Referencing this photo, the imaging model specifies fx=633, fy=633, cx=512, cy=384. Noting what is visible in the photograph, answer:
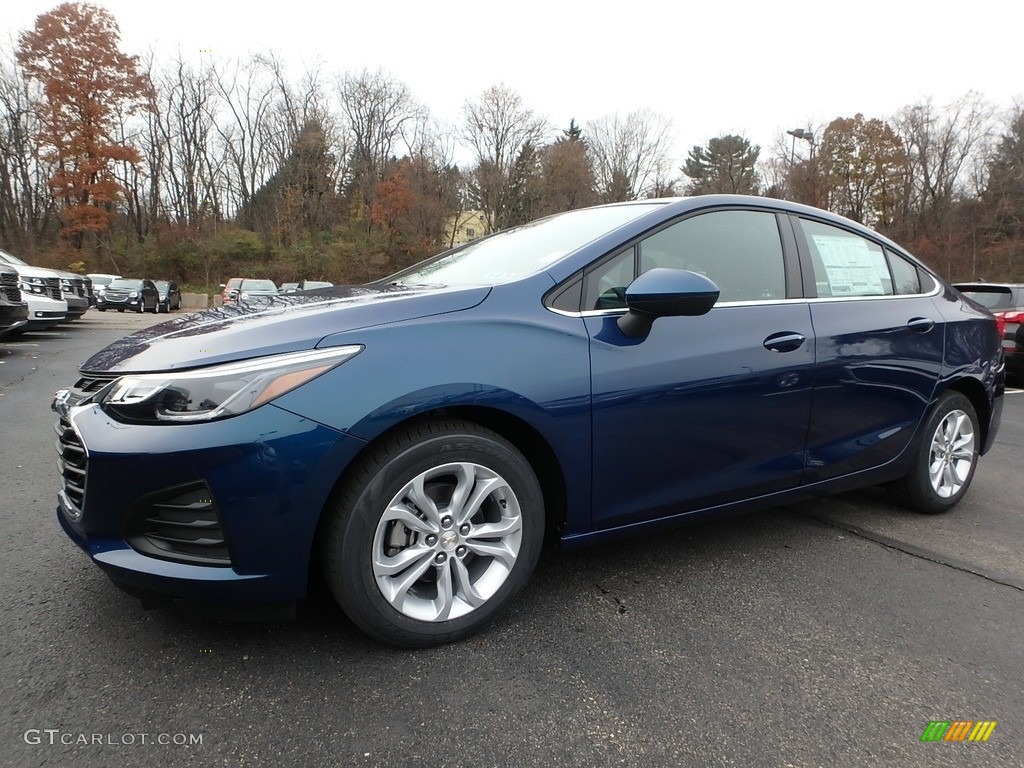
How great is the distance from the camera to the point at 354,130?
42531mm

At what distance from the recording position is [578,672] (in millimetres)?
1942

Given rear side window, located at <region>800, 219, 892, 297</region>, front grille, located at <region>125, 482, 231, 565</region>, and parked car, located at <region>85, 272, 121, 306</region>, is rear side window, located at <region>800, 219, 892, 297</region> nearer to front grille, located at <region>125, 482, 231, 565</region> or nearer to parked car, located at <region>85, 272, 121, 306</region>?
front grille, located at <region>125, 482, 231, 565</region>

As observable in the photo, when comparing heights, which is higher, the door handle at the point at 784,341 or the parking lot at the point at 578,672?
the door handle at the point at 784,341

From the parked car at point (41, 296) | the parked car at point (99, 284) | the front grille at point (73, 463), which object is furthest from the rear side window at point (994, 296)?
the parked car at point (99, 284)

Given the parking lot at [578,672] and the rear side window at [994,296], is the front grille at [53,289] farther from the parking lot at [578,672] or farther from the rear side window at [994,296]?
the rear side window at [994,296]

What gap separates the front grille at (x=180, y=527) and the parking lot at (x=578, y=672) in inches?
8.0

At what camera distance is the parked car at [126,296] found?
24766 mm

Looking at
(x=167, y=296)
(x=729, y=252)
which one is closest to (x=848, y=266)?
(x=729, y=252)

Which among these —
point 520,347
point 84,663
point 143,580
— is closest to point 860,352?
point 520,347

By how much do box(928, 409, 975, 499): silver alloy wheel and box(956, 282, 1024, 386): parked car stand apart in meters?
6.05

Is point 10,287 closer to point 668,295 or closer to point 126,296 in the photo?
point 668,295

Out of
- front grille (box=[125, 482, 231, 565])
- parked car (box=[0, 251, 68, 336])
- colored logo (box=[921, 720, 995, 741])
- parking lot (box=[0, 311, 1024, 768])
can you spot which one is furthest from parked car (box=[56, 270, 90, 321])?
colored logo (box=[921, 720, 995, 741])

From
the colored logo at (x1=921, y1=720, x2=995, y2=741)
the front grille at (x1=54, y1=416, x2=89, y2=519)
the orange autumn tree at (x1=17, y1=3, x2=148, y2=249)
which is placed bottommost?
the colored logo at (x1=921, y1=720, x2=995, y2=741)

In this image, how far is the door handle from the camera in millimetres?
2601
